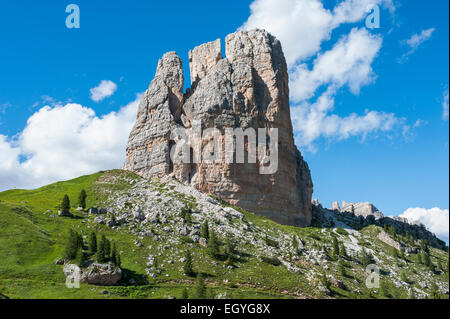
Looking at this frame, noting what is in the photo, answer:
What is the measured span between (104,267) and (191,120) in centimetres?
6555

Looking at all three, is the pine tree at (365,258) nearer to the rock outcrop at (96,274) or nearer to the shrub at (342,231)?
the shrub at (342,231)

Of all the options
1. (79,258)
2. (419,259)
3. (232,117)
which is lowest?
(79,258)

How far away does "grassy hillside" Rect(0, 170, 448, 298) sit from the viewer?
2420 inches

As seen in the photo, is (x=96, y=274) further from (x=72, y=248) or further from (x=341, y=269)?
(x=341, y=269)

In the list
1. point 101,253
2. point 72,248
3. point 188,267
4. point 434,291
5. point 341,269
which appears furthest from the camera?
point 341,269

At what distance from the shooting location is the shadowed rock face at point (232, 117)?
111125mm

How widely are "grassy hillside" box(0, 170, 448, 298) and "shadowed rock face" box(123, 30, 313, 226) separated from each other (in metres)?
8.44

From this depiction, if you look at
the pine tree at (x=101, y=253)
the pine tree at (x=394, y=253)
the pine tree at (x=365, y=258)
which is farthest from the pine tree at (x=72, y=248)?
the pine tree at (x=394, y=253)

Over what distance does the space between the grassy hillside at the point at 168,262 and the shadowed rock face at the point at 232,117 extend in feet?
27.7

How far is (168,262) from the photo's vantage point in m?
71.8

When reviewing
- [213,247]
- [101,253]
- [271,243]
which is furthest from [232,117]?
[101,253]

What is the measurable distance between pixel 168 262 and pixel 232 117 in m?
55.3
